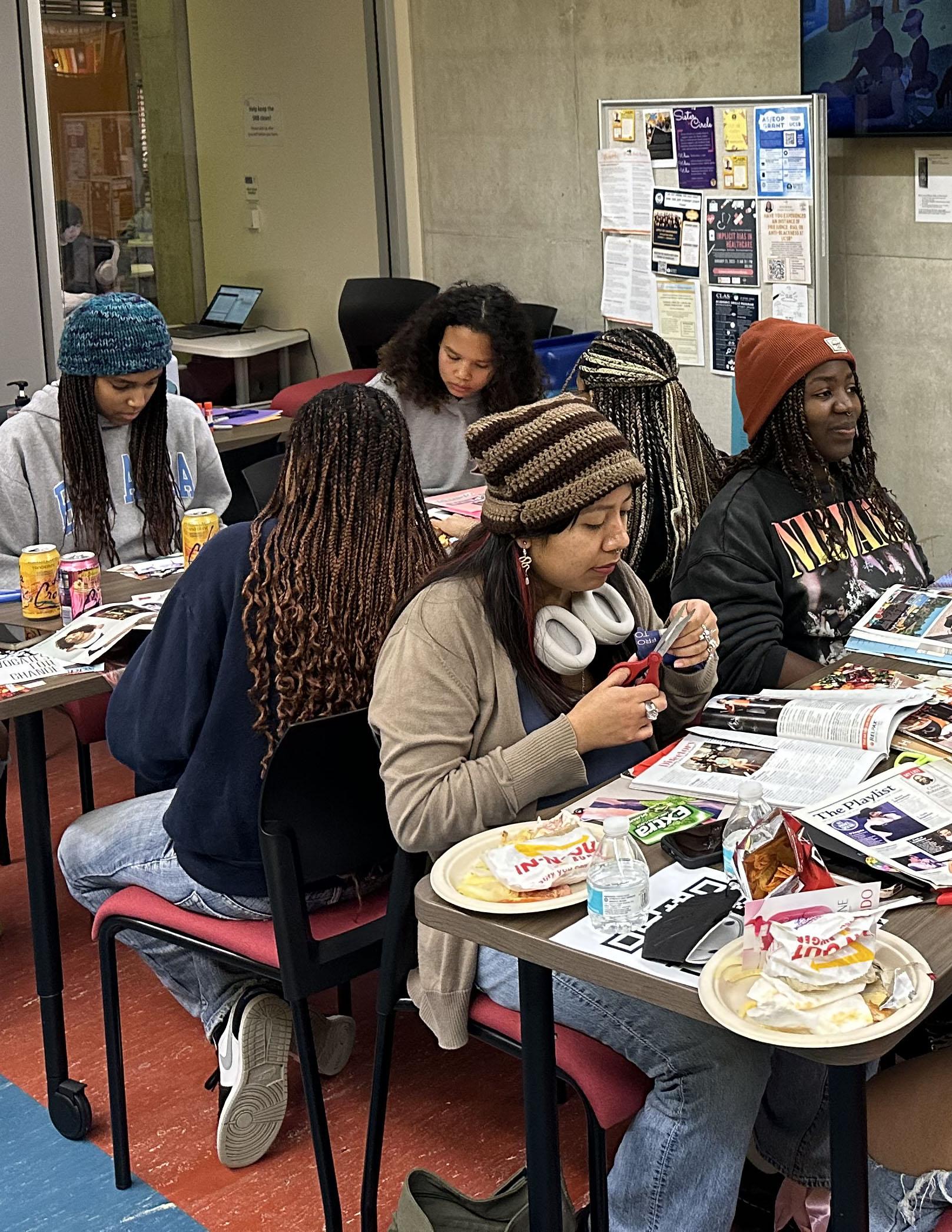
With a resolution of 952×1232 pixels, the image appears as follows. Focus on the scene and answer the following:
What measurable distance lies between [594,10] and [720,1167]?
4.76 m

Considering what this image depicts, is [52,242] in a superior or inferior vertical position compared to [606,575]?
superior

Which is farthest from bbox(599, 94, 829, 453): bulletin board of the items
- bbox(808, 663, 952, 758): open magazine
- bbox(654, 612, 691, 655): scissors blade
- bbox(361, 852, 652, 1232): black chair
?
bbox(361, 852, 652, 1232): black chair

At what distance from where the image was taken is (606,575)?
226 centimetres

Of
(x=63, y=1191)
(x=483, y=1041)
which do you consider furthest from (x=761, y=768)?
(x=63, y=1191)

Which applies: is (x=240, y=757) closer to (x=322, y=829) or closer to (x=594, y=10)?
(x=322, y=829)

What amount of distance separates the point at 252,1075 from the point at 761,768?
3.36 ft

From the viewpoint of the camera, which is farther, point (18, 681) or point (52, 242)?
point (52, 242)

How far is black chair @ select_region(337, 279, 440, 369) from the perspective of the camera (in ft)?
20.2

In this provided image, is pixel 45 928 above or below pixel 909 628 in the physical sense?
below

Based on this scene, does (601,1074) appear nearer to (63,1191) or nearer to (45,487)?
(63,1191)

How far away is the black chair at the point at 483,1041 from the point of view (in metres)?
2.01

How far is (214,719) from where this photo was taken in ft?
7.78

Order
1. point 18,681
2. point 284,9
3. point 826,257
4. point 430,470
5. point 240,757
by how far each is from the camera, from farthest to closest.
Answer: point 284,9, point 826,257, point 430,470, point 18,681, point 240,757

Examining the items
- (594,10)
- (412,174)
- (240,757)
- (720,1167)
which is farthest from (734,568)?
(412,174)
